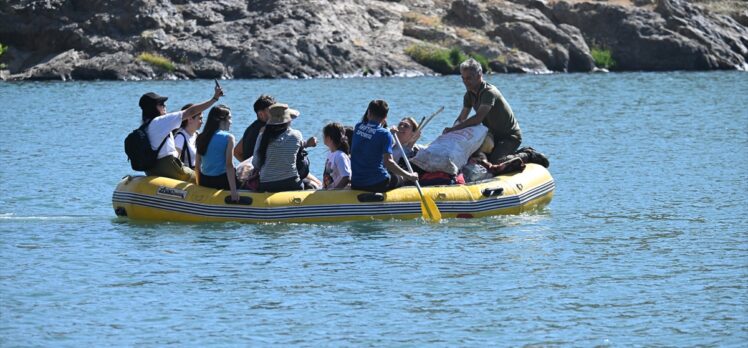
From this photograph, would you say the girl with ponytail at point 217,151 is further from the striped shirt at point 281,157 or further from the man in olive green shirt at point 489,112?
the man in olive green shirt at point 489,112

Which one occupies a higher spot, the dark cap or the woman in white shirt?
the dark cap

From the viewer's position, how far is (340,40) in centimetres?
5459

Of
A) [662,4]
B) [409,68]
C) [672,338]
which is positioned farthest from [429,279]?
[662,4]

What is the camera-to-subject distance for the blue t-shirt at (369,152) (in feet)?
49.7

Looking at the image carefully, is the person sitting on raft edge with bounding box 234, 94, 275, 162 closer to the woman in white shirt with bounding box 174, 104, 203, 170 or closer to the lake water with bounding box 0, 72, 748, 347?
the woman in white shirt with bounding box 174, 104, 203, 170

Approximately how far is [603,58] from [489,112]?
4500 cm

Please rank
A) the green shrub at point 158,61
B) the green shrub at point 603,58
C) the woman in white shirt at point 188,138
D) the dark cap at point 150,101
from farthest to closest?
the green shrub at point 603,58, the green shrub at point 158,61, the woman in white shirt at point 188,138, the dark cap at point 150,101

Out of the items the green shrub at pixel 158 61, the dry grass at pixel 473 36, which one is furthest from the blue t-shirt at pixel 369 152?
the dry grass at pixel 473 36

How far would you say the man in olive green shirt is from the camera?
1619 cm

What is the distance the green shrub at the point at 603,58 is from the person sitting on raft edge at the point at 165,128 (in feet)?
152

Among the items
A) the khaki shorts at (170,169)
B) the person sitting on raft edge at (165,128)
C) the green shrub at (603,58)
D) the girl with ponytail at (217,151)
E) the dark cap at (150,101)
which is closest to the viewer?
the person sitting on raft edge at (165,128)

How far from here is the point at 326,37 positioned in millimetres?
54281

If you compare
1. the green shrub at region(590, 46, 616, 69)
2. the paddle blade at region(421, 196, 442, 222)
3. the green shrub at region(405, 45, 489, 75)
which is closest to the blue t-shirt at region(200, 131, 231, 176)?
the paddle blade at region(421, 196, 442, 222)

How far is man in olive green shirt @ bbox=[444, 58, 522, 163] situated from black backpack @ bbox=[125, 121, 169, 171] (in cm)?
339
